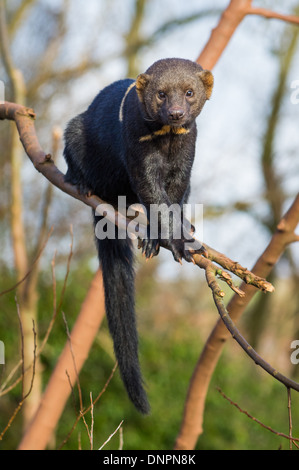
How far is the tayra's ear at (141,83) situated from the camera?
246 centimetres

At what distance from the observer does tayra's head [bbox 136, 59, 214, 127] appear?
2.39 metres

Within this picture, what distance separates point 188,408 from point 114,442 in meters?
2.76

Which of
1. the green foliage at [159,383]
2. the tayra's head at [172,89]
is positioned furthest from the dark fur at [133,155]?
the green foliage at [159,383]

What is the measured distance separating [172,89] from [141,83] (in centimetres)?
15

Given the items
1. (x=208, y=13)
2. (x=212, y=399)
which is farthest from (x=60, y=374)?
(x=208, y=13)

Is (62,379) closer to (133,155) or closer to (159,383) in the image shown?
(133,155)

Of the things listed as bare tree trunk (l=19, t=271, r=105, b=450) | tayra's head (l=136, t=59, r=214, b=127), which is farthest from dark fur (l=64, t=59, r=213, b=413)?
bare tree trunk (l=19, t=271, r=105, b=450)

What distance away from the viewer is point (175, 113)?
2301mm

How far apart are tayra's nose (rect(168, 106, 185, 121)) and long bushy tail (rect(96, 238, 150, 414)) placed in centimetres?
99

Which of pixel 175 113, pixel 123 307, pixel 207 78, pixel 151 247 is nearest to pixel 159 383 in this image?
pixel 123 307

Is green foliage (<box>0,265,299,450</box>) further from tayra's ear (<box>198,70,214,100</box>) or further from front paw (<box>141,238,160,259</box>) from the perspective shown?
tayra's ear (<box>198,70,214,100</box>)

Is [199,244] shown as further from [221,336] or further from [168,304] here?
[168,304]

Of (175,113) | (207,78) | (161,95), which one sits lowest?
(175,113)

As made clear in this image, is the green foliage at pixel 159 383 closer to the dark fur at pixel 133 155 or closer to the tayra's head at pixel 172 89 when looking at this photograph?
the dark fur at pixel 133 155
